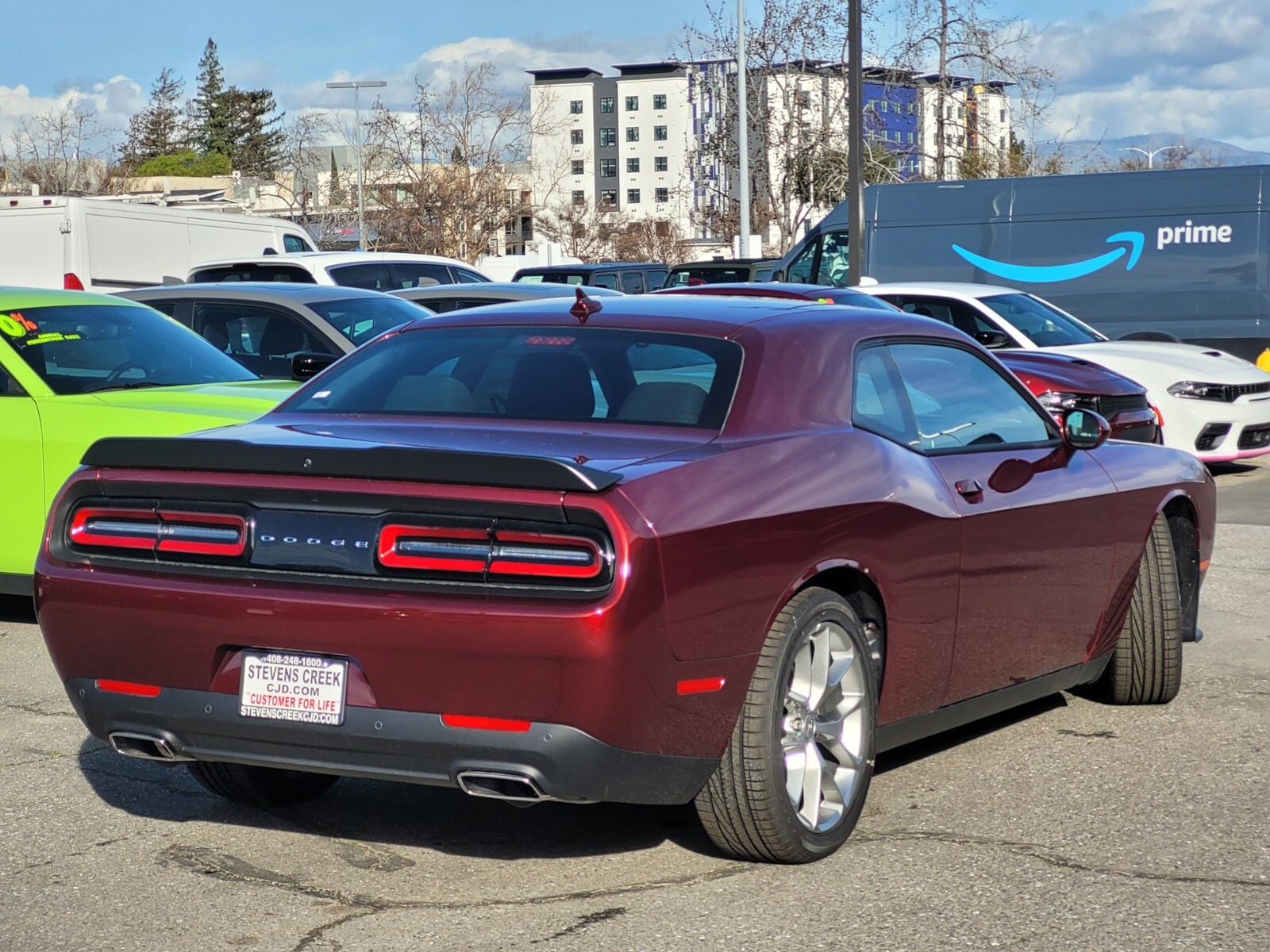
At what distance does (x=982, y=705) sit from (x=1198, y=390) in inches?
367

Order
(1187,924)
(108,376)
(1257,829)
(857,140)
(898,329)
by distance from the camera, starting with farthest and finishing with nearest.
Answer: (857,140) < (108,376) < (898,329) < (1257,829) < (1187,924)

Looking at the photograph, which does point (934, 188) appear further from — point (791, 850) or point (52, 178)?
point (52, 178)

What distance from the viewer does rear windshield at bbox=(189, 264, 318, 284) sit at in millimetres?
16781

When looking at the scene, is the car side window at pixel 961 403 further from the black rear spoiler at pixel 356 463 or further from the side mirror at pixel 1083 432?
the black rear spoiler at pixel 356 463

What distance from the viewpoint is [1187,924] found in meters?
4.21

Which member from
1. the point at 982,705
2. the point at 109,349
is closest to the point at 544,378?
the point at 982,705

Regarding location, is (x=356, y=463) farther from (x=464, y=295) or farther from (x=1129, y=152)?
(x=1129, y=152)

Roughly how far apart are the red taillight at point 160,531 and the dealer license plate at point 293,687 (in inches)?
11.3

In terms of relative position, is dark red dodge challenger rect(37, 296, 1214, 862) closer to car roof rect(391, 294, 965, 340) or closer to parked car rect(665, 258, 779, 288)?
car roof rect(391, 294, 965, 340)

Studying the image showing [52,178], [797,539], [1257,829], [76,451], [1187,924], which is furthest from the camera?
[52,178]

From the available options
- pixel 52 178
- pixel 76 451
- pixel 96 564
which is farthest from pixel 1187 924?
pixel 52 178

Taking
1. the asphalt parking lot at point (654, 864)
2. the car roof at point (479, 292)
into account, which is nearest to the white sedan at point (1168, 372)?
the car roof at point (479, 292)

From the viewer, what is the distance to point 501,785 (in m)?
4.18

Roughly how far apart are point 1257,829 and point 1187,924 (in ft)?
3.08
